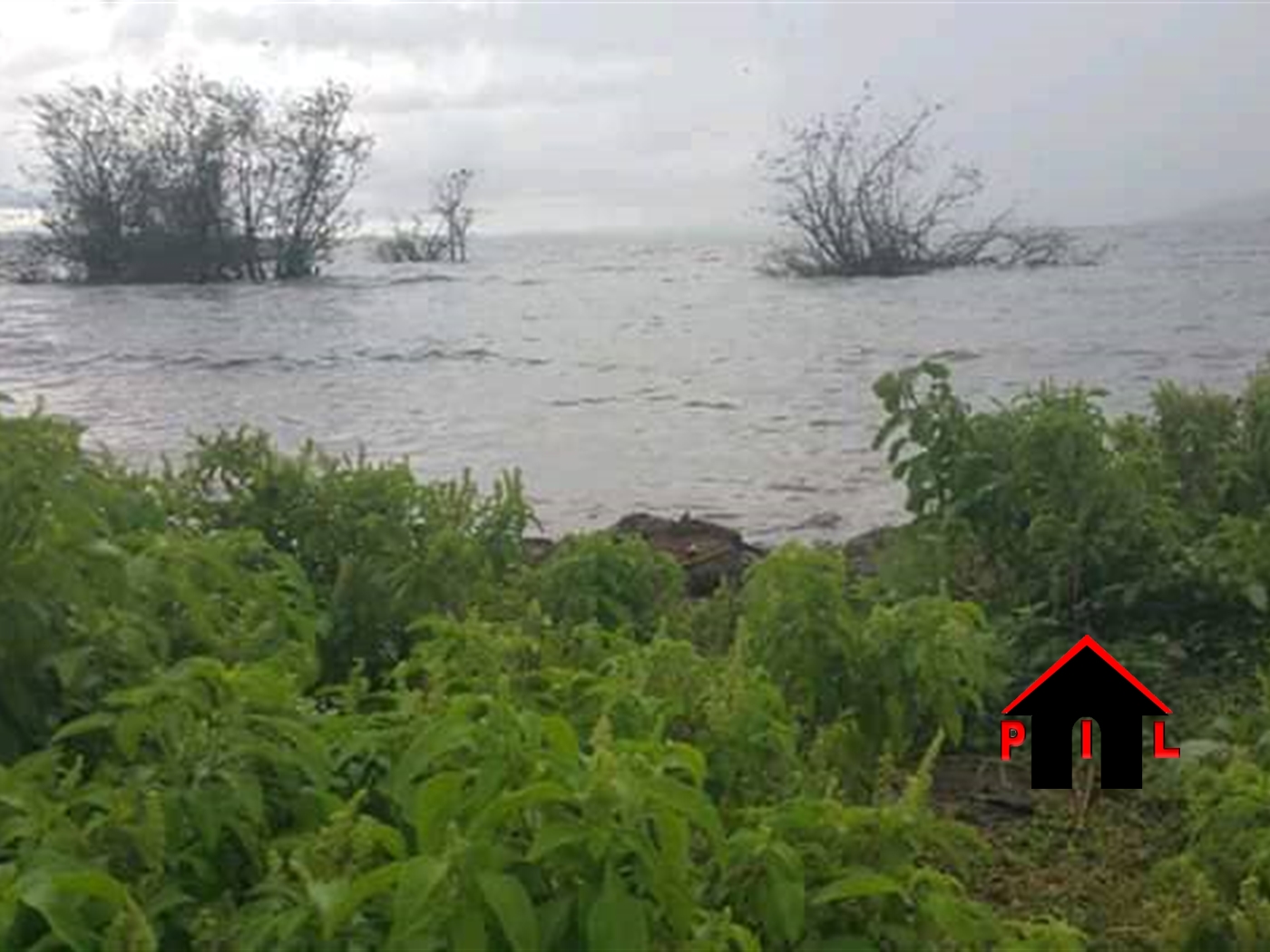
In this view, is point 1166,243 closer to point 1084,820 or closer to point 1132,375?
point 1132,375

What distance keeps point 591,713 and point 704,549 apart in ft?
15.2

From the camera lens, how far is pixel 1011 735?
3.83 metres

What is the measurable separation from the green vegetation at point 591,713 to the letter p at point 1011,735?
124 millimetres

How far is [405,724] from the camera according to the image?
2.57m

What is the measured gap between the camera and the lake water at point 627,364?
12000 mm

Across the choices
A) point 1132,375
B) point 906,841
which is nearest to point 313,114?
point 1132,375

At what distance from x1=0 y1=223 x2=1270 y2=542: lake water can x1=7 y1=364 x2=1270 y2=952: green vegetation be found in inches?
169

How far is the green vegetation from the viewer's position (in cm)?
192

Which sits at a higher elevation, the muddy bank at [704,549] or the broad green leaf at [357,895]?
the broad green leaf at [357,895]

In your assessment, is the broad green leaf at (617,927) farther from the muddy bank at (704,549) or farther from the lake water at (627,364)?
the lake water at (627,364)

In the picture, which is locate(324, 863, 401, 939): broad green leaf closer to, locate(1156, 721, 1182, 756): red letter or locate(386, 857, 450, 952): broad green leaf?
locate(386, 857, 450, 952): broad green leaf

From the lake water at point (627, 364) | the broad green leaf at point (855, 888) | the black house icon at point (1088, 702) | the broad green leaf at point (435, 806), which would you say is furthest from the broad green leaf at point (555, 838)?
the lake water at point (627, 364)

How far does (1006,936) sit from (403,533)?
237cm

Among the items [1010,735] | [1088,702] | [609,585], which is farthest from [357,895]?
[609,585]
